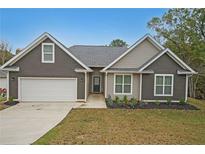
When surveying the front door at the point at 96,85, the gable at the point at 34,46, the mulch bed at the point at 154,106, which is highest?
the gable at the point at 34,46

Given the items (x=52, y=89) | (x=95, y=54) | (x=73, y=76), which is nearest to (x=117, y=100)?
(x=73, y=76)

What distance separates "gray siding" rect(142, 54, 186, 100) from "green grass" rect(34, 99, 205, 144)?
16.7 ft

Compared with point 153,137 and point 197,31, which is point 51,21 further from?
point 153,137

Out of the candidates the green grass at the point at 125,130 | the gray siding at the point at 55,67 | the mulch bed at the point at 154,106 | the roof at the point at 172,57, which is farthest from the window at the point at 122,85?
the green grass at the point at 125,130

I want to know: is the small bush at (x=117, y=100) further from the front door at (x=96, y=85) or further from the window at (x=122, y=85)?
the front door at (x=96, y=85)

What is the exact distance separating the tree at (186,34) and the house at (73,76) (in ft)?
27.7

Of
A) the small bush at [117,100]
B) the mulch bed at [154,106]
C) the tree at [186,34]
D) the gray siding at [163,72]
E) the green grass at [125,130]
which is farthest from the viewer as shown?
the tree at [186,34]

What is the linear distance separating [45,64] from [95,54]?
7581 millimetres

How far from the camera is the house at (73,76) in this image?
16.3 m

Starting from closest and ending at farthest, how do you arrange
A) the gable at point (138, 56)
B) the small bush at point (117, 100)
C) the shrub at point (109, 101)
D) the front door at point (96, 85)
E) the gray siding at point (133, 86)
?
the shrub at point (109, 101), the small bush at point (117, 100), the gray siding at point (133, 86), the gable at point (138, 56), the front door at point (96, 85)

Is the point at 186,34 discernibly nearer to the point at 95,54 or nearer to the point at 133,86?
the point at 95,54

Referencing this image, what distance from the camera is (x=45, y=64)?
1647 centimetres

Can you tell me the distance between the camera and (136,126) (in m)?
9.38

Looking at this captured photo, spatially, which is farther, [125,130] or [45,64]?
[45,64]
